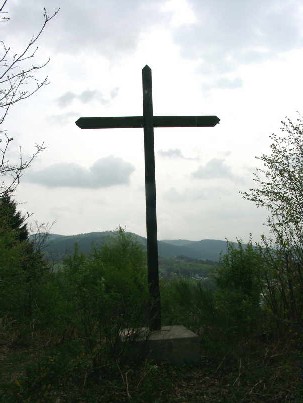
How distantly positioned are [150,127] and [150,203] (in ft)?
3.77

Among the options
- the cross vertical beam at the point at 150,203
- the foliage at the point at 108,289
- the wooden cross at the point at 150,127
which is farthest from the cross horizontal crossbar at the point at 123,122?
the foliage at the point at 108,289

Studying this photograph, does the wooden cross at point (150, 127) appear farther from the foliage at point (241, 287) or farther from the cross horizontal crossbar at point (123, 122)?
the foliage at point (241, 287)

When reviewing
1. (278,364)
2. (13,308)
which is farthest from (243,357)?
(13,308)

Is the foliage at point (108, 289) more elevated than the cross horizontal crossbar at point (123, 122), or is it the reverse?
the cross horizontal crossbar at point (123, 122)

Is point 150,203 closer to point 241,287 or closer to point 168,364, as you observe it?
point 168,364

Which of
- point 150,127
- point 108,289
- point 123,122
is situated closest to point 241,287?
point 150,127

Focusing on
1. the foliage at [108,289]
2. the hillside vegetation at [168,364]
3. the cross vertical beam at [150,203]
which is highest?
the cross vertical beam at [150,203]

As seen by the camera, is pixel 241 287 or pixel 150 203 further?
pixel 241 287

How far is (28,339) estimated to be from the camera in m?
8.44

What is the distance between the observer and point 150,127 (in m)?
6.27

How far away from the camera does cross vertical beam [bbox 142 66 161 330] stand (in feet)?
19.2

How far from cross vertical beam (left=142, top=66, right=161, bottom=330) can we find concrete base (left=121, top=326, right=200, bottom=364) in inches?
10.8

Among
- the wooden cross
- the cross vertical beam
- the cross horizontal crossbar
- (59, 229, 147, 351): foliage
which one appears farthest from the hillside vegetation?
A: the cross horizontal crossbar

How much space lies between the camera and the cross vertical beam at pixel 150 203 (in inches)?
231
